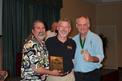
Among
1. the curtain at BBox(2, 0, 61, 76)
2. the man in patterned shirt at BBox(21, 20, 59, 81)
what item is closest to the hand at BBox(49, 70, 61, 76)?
the man in patterned shirt at BBox(21, 20, 59, 81)

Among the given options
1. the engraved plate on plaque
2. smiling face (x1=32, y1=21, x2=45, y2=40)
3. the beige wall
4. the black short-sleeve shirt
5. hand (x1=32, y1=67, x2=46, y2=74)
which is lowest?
hand (x1=32, y1=67, x2=46, y2=74)

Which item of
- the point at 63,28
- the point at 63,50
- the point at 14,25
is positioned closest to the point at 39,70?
the point at 63,50

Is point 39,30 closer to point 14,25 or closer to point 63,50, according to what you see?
point 63,50

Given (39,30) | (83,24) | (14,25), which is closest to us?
(39,30)

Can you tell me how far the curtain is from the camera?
5.25 m

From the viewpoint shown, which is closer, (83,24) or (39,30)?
(39,30)

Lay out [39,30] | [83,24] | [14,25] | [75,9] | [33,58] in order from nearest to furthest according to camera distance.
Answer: [33,58] < [39,30] < [83,24] < [14,25] < [75,9]

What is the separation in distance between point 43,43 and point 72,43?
29cm

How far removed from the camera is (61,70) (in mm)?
2367

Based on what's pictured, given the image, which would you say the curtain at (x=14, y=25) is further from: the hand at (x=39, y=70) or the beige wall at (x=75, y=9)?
the hand at (x=39, y=70)

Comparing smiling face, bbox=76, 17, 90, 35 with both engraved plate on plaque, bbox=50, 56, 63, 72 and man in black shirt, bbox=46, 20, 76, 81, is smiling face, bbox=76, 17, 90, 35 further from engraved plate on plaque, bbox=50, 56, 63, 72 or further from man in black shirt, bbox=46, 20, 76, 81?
engraved plate on plaque, bbox=50, 56, 63, 72

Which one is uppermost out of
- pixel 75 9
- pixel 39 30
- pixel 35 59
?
pixel 75 9

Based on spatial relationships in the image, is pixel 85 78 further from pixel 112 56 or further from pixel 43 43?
pixel 112 56

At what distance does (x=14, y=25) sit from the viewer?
546 cm
